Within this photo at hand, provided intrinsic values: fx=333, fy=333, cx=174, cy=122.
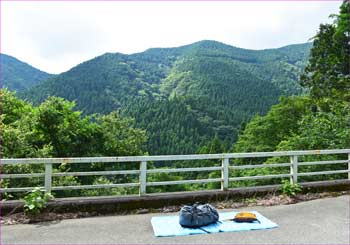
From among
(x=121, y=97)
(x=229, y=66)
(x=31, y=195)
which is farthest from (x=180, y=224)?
(x=229, y=66)

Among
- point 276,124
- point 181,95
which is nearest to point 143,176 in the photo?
point 276,124

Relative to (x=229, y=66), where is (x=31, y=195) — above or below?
below

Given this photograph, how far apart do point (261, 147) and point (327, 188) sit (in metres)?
19.7

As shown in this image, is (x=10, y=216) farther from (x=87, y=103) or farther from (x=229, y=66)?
(x=229, y=66)

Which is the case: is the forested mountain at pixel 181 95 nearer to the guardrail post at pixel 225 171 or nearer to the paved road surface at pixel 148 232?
the guardrail post at pixel 225 171

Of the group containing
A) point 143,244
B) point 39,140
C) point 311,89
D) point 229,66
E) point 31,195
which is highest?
point 229,66

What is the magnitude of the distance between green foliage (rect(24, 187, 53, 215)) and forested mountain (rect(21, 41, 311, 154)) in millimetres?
72626

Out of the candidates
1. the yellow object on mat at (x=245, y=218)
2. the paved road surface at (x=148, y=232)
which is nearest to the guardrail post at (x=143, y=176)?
the paved road surface at (x=148, y=232)

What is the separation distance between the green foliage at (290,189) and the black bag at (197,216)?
7.28 ft

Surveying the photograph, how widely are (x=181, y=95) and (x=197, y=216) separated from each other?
143436 mm

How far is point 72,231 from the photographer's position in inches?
186

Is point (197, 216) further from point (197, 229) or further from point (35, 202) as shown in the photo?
point (35, 202)

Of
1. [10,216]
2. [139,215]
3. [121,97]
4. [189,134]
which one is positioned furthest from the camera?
[121,97]

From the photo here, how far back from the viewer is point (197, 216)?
4961 mm
